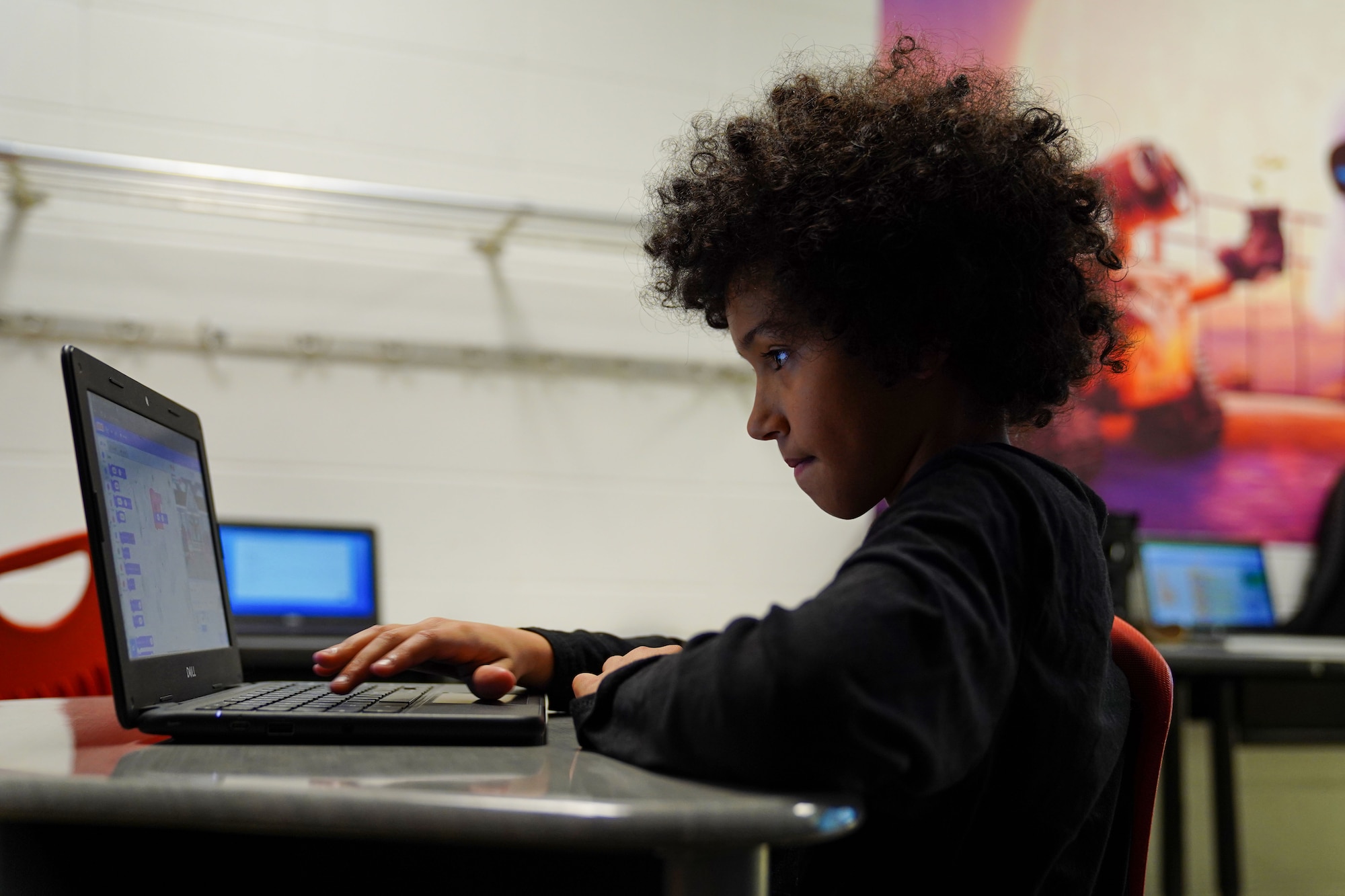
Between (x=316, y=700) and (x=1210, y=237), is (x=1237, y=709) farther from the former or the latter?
(x=316, y=700)

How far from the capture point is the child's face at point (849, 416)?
73cm

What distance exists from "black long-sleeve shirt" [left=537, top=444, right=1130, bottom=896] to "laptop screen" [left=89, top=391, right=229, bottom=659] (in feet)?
1.04

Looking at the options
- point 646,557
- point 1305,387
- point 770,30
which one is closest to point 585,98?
point 770,30

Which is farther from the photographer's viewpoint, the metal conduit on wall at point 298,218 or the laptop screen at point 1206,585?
the laptop screen at point 1206,585

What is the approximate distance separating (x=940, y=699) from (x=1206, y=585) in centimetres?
245

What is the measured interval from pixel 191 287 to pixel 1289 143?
2.92m

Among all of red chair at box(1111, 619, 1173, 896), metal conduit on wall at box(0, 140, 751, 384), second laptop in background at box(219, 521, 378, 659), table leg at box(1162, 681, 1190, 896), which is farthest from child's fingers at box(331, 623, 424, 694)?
table leg at box(1162, 681, 1190, 896)

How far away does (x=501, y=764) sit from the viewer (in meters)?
0.54

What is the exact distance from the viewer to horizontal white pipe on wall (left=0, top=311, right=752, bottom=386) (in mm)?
2074

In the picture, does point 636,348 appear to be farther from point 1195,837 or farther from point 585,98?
point 1195,837

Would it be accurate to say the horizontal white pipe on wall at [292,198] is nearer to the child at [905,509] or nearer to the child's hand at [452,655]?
the child at [905,509]

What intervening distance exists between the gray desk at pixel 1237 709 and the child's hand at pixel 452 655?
173 cm

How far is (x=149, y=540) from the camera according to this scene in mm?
745

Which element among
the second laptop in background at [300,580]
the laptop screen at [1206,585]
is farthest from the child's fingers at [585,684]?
the laptop screen at [1206,585]
